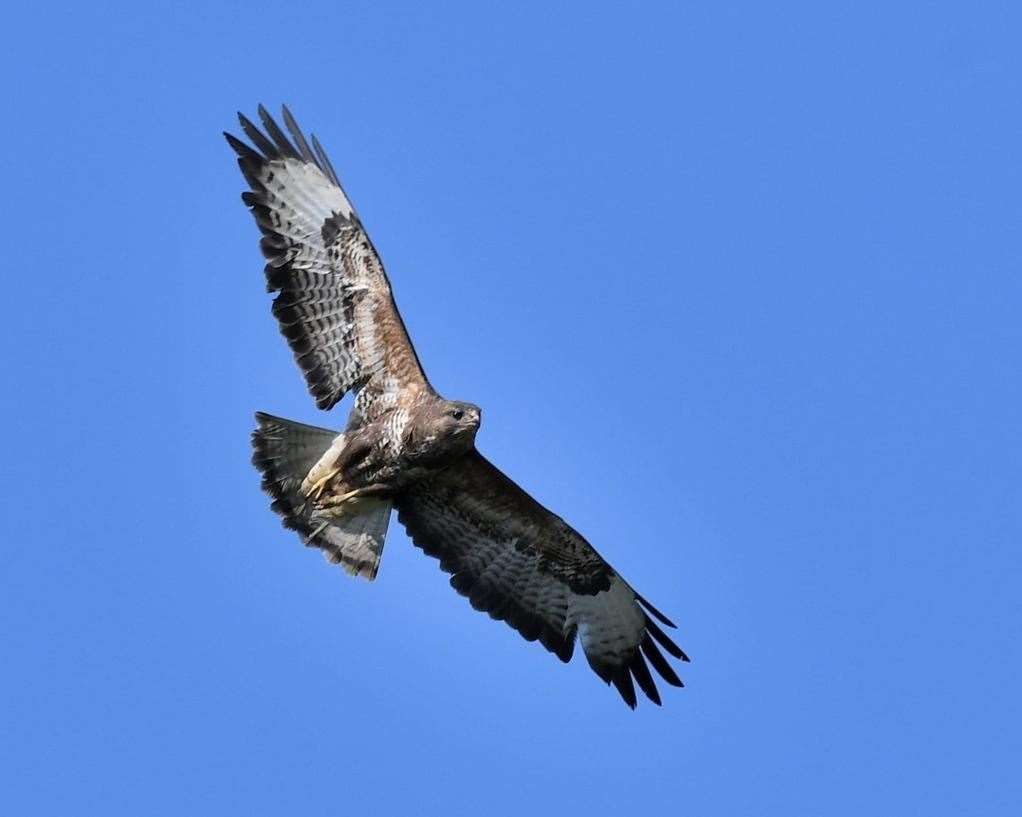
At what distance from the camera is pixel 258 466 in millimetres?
16094

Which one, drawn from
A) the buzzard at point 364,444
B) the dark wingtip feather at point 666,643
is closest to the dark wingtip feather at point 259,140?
the buzzard at point 364,444

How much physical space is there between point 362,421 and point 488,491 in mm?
1174

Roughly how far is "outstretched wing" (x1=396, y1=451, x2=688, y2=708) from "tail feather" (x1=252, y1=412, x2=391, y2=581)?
318 mm

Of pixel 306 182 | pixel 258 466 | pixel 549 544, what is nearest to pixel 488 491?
pixel 549 544

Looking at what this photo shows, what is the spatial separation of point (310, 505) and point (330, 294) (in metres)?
1.71

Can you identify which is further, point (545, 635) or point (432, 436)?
point (545, 635)

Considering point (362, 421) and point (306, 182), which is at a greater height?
point (306, 182)

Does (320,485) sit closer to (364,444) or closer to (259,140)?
(364,444)

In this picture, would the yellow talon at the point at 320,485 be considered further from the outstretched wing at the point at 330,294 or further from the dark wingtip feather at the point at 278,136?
the dark wingtip feather at the point at 278,136

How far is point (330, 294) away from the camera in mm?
15953

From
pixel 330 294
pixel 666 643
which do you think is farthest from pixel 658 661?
pixel 330 294

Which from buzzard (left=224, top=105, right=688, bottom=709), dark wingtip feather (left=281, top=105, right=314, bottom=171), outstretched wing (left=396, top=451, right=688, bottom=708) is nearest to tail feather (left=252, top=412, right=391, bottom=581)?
buzzard (left=224, top=105, right=688, bottom=709)

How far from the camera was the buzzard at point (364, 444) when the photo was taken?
1587 centimetres

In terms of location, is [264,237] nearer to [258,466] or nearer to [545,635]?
[258,466]
